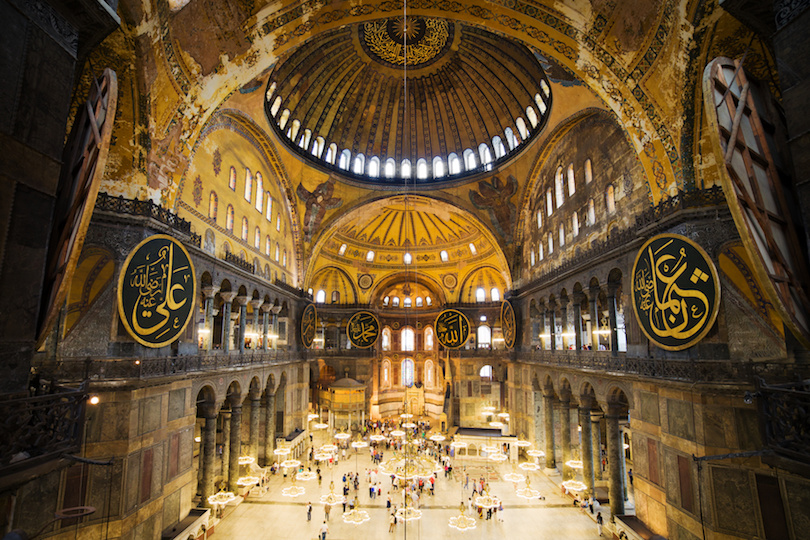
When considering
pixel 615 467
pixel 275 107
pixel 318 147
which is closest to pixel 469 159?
pixel 318 147

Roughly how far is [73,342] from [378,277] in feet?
69.5

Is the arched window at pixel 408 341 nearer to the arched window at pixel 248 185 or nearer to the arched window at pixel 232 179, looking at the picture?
the arched window at pixel 248 185

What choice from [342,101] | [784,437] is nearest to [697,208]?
[784,437]

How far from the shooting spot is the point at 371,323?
969 inches

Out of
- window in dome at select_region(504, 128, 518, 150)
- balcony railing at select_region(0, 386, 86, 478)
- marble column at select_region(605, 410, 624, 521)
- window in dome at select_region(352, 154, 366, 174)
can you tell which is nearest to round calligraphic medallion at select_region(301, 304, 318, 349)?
window in dome at select_region(352, 154, 366, 174)

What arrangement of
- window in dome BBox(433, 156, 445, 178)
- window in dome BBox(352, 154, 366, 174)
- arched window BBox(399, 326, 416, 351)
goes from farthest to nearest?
1. arched window BBox(399, 326, 416, 351)
2. window in dome BBox(433, 156, 445, 178)
3. window in dome BBox(352, 154, 366, 174)

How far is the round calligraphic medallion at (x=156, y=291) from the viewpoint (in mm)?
8789

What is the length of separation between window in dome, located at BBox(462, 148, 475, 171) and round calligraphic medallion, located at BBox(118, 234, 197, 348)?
16.3 meters

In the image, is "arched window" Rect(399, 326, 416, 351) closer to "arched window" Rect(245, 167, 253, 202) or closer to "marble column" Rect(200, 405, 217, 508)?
"arched window" Rect(245, 167, 253, 202)

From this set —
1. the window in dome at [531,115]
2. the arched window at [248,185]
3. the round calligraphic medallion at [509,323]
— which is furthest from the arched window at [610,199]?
the arched window at [248,185]

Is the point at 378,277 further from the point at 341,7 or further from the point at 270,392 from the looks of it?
the point at 341,7

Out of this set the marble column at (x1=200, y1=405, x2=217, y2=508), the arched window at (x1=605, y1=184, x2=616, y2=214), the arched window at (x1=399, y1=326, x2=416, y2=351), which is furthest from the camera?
the arched window at (x1=399, y1=326, x2=416, y2=351)

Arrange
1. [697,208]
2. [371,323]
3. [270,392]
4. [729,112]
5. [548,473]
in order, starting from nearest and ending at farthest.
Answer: [729,112], [697,208], [548,473], [270,392], [371,323]

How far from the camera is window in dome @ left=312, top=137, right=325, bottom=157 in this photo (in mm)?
21562
